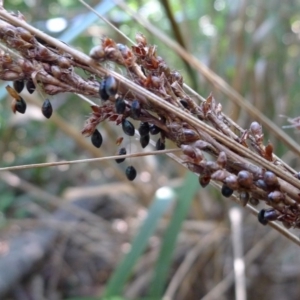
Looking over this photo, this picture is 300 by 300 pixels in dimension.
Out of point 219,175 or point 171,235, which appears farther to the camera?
point 171,235

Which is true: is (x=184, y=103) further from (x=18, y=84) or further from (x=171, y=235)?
(x=171, y=235)

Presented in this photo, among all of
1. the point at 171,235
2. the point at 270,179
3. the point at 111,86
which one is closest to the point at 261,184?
the point at 270,179

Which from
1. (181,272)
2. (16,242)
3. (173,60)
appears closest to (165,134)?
(181,272)

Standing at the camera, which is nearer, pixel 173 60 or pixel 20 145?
pixel 173 60

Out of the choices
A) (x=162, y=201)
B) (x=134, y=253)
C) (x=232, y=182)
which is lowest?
(x=232, y=182)

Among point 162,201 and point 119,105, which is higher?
point 162,201

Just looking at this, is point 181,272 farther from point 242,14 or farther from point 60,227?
point 242,14

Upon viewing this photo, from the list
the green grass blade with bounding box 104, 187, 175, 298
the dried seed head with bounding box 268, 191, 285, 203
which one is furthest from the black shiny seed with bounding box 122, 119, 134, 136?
the green grass blade with bounding box 104, 187, 175, 298
